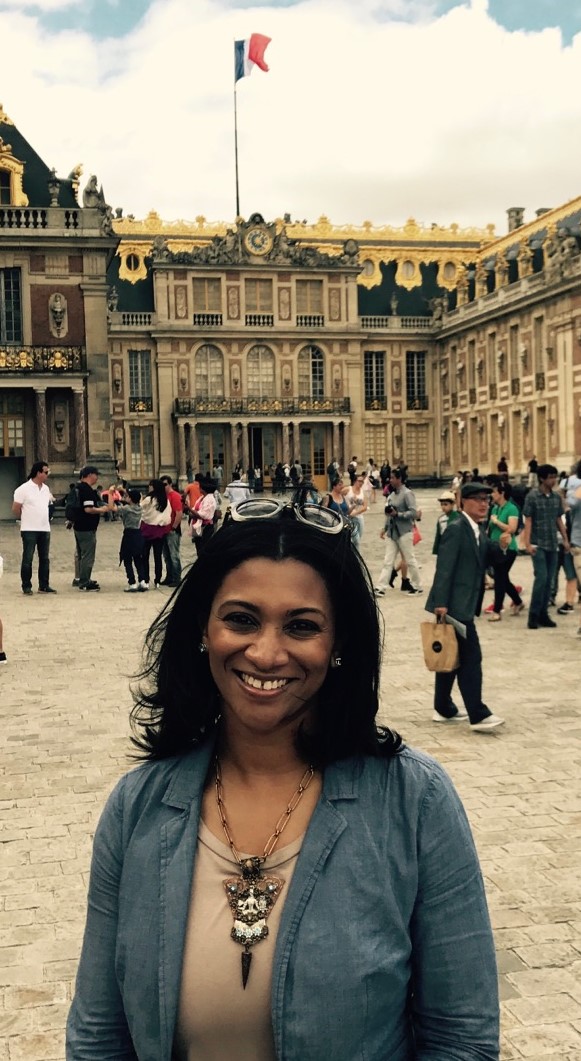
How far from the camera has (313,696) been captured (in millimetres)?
1973

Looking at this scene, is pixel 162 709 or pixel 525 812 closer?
pixel 162 709

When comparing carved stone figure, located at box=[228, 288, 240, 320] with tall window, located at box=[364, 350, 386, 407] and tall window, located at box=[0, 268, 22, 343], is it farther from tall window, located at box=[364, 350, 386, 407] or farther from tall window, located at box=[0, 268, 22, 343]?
tall window, located at box=[0, 268, 22, 343]

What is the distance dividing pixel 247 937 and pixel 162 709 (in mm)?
525

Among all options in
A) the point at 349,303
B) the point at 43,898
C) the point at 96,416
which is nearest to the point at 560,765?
the point at 43,898

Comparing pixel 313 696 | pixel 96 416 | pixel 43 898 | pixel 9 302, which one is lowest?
pixel 43 898

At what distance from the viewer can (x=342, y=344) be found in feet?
182

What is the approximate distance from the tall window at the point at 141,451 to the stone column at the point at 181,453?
1.40 m

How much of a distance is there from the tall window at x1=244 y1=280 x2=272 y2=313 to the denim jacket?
53207 millimetres

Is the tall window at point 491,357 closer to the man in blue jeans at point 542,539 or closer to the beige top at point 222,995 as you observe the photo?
the man in blue jeans at point 542,539

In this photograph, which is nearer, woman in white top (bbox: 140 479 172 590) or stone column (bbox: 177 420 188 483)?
woman in white top (bbox: 140 479 172 590)

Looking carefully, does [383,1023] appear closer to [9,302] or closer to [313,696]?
[313,696]

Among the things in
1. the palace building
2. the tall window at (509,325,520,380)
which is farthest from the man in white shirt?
the tall window at (509,325,520,380)

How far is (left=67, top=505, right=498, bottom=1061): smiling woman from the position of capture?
1.71m

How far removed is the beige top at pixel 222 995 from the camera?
170 centimetres
